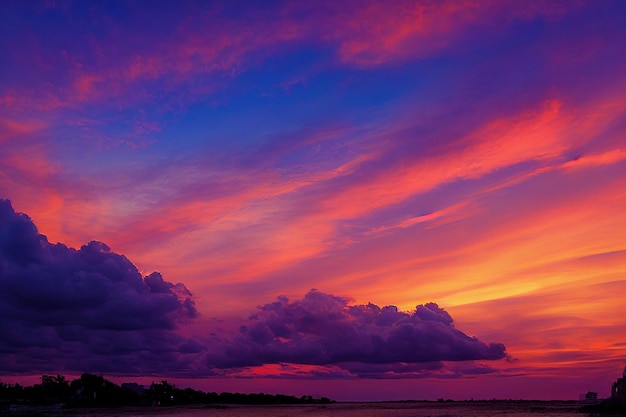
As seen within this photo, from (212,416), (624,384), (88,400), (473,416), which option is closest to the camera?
(624,384)

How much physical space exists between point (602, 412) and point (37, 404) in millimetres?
145482

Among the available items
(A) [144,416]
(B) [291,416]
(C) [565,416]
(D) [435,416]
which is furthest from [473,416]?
(A) [144,416]

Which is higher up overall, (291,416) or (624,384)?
(624,384)

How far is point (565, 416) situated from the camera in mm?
123375

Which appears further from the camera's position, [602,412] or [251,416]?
[251,416]

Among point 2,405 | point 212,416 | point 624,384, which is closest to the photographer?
point 624,384

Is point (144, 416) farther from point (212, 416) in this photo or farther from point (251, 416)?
point (251, 416)

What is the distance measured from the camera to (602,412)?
126m

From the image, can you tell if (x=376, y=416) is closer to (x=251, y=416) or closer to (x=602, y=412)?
(x=251, y=416)

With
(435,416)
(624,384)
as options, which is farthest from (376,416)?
(624,384)

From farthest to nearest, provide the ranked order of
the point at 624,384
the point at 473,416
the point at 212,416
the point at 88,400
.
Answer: the point at 88,400, the point at 212,416, the point at 473,416, the point at 624,384

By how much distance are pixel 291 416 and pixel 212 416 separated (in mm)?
19750

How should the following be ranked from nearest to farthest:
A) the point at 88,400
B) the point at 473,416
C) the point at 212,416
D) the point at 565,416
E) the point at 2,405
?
the point at 565,416, the point at 473,416, the point at 212,416, the point at 2,405, the point at 88,400

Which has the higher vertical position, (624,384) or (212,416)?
(624,384)
